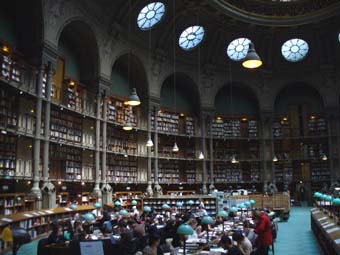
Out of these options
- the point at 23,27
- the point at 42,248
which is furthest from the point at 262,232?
the point at 23,27

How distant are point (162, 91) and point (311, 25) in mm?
10581

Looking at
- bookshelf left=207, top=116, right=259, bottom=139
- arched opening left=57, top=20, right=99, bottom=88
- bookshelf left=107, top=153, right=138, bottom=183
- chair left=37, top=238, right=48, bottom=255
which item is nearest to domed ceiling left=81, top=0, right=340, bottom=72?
arched opening left=57, top=20, right=99, bottom=88

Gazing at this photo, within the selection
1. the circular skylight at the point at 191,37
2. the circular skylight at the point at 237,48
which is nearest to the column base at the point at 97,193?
the circular skylight at the point at 191,37

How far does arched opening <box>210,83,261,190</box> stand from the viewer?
89.6 ft

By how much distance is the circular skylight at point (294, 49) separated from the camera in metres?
27.5

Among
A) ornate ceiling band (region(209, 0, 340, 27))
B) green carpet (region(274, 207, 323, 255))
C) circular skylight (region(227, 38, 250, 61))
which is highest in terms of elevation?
ornate ceiling band (region(209, 0, 340, 27))

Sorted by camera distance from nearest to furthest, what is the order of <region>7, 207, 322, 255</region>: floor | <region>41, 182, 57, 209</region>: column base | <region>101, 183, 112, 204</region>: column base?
1. <region>7, 207, 322, 255</region>: floor
2. <region>41, 182, 57, 209</region>: column base
3. <region>101, 183, 112, 204</region>: column base

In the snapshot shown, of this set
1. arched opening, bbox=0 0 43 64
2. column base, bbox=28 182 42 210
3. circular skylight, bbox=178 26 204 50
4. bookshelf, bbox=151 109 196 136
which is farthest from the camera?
circular skylight, bbox=178 26 204 50

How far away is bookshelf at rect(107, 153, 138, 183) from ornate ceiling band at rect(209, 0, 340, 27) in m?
10.3

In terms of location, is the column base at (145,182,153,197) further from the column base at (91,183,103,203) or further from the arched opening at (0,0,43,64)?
the arched opening at (0,0,43,64)

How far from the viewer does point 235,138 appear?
2717cm

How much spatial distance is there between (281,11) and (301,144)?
9606mm

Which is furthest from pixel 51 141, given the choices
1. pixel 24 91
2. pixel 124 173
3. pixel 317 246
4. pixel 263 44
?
pixel 263 44

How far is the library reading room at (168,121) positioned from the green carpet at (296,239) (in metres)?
0.09
